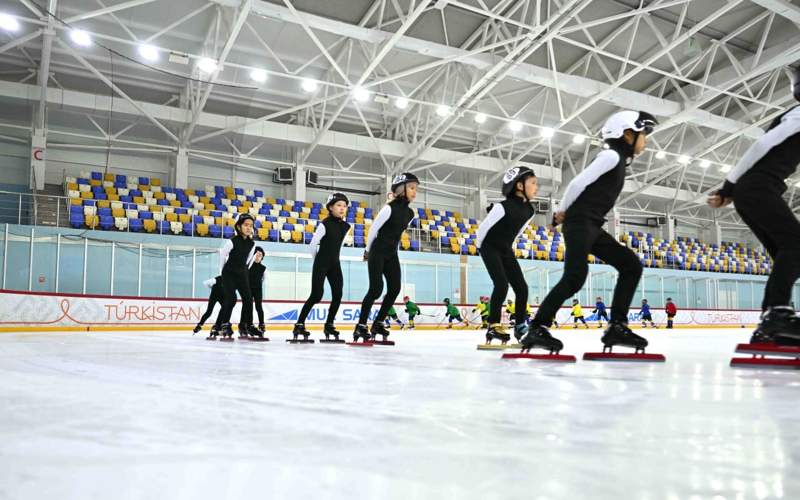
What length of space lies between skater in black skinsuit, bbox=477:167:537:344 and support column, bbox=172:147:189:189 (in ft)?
57.5

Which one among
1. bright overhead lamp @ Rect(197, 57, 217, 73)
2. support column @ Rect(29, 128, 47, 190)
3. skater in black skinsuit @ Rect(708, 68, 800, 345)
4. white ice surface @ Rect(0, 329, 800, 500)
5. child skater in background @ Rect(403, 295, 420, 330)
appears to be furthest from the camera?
child skater in background @ Rect(403, 295, 420, 330)

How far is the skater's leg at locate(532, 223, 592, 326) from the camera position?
11.4ft

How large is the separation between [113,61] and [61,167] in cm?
526

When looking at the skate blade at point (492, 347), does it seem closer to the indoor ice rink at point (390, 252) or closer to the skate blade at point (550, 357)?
the indoor ice rink at point (390, 252)

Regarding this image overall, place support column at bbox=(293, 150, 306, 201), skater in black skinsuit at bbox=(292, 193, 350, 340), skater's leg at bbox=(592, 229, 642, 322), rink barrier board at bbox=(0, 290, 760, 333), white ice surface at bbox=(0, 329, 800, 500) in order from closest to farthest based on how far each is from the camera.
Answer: white ice surface at bbox=(0, 329, 800, 500) → skater's leg at bbox=(592, 229, 642, 322) → skater in black skinsuit at bbox=(292, 193, 350, 340) → rink barrier board at bbox=(0, 290, 760, 333) → support column at bbox=(293, 150, 306, 201)

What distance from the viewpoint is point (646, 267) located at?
26.8 meters

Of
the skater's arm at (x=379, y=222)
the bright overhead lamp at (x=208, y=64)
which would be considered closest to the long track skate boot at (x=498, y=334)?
the skater's arm at (x=379, y=222)

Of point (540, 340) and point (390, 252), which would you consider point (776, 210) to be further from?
point (390, 252)

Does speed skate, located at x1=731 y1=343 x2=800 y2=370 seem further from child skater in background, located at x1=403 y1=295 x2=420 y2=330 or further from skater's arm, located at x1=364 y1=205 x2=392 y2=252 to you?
child skater in background, located at x1=403 y1=295 x2=420 y2=330

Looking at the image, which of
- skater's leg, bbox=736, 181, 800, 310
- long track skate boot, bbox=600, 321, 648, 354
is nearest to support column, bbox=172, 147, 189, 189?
long track skate boot, bbox=600, 321, 648, 354

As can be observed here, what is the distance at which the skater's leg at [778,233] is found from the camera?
293 cm

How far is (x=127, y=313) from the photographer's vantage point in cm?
1355

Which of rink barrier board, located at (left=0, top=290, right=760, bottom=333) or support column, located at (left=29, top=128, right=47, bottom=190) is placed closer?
rink barrier board, located at (left=0, top=290, right=760, bottom=333)

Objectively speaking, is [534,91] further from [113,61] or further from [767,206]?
[767,206]
